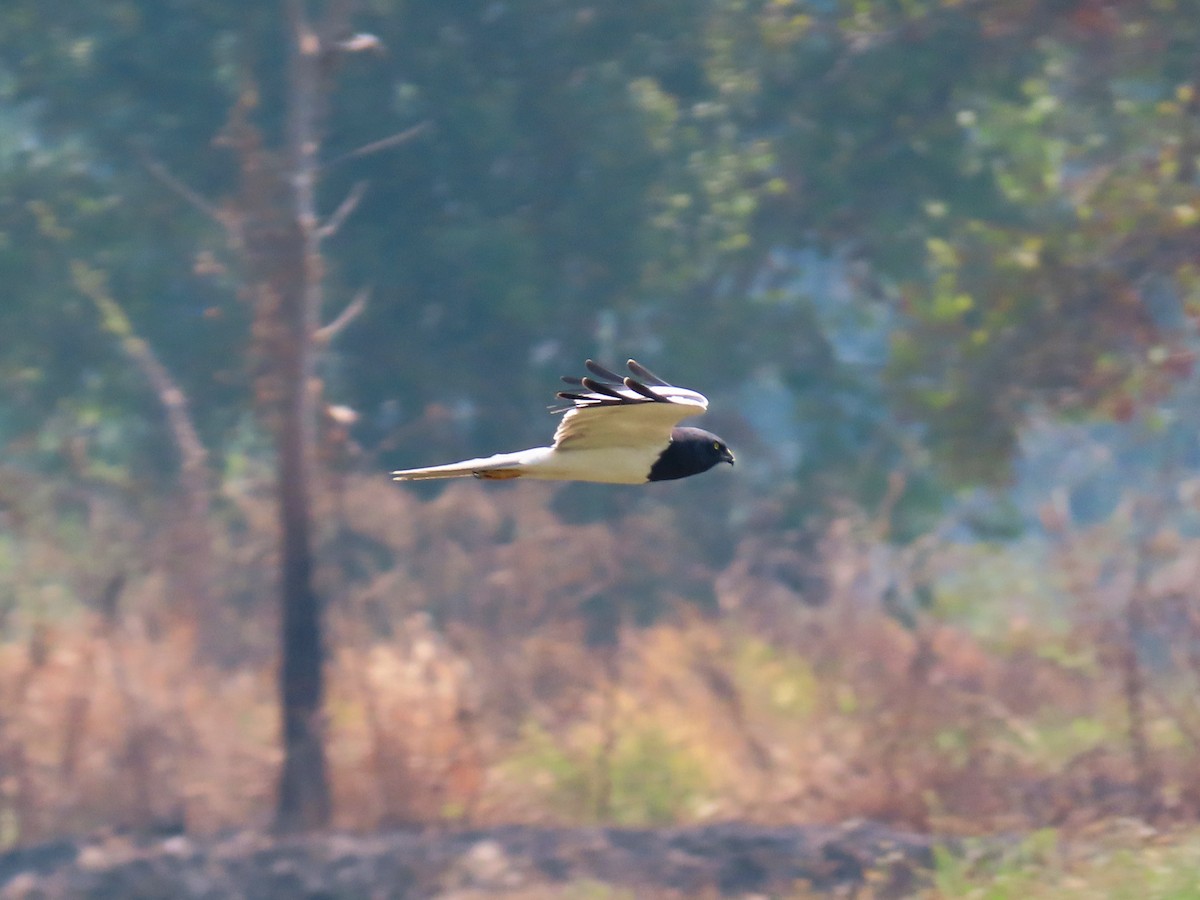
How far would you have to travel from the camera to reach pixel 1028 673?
12469 millimetres

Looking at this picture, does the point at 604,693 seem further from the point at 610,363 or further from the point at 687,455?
the point at 687,455

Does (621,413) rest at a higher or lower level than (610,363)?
Result: lower

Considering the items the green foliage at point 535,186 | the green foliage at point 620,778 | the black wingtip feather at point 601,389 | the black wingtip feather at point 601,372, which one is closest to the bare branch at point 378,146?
the green foliage at point 535,186

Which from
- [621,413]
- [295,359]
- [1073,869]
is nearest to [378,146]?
[295,359]

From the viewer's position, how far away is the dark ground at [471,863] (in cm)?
1094

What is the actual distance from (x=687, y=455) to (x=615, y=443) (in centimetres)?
27

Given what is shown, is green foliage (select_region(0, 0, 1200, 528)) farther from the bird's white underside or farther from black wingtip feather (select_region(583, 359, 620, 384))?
the bird's white underside

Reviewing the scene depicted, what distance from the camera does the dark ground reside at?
10938 millimetres

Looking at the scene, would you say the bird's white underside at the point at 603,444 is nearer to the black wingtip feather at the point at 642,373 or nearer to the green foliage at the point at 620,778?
the black wingtip feather at the point at 642,373

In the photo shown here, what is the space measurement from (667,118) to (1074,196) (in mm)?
3912

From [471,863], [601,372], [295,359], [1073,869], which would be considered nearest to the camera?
[601,372]

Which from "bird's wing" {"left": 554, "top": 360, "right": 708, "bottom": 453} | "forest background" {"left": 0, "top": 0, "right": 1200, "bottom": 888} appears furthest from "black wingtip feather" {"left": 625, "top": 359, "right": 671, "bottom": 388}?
"forest background" {"left": 0, "top": 0, "right": 1200, "bottom": 888}

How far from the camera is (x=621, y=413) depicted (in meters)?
4.77

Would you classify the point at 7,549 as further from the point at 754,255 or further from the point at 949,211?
the point at 949,211
